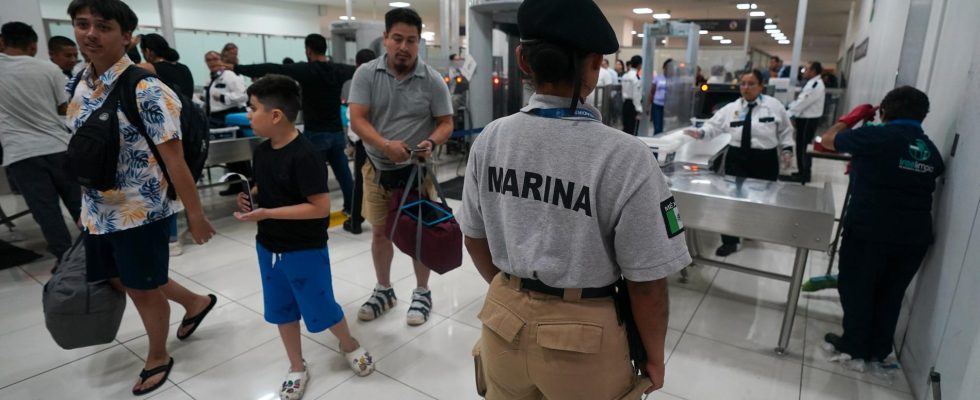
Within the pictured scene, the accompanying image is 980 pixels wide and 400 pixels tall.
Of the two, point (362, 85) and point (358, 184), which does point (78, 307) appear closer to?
point (362, 85)

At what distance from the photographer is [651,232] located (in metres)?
1.00

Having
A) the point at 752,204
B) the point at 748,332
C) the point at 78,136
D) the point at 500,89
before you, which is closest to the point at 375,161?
the point at 78,136

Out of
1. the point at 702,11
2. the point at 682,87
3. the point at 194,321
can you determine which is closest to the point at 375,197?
the point at 194,321

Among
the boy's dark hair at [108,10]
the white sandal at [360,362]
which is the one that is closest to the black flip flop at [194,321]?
the white sandal at [360,362]

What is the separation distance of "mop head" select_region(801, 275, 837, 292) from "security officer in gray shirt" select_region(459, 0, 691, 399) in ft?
8.44

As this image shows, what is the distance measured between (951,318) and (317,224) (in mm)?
2469

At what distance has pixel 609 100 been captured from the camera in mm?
9102

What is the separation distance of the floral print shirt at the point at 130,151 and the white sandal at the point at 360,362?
3.26 ft

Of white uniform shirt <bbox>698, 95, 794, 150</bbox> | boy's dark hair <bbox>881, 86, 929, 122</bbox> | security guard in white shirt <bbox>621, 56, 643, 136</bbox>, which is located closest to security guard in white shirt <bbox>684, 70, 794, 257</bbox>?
white uniform shirt <bbox>698, 95, 794, 150</bbox>

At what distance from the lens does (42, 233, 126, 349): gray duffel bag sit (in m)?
2.14

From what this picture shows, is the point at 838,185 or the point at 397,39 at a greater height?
the point at 397,39

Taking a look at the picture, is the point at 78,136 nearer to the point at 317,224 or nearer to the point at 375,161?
the point at 317,224

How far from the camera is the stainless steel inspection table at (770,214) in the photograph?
2.33 metres

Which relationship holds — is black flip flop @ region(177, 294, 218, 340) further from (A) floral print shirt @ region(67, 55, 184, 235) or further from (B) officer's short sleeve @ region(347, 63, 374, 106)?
(B) officer's short sleeve @ region(347, 63, 374, 106)
